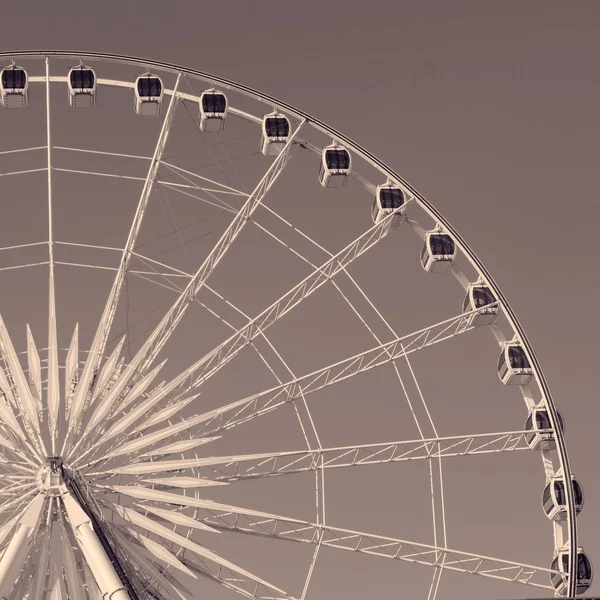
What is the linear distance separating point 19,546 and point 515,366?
544 inches

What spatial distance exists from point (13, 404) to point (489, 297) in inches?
474

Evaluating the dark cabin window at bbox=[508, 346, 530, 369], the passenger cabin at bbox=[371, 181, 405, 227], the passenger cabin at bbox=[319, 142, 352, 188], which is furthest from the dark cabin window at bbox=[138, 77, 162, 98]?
the dark cabin window at bbox=[508, 346, 530, 369]

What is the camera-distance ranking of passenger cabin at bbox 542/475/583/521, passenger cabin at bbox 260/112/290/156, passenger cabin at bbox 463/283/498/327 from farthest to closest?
passenger cabin at bbox 260/112/290/156 < passenger cabin at bbox 463/283/498/327 < passenger cabin at bbox 542/475/583/521

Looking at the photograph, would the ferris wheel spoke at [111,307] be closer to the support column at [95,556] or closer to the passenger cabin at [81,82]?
the passenger cabin at [81,82]

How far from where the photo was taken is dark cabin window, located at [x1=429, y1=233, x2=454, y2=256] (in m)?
39.7

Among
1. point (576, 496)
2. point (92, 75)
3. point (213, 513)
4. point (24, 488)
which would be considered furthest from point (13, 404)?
point (576, 496)

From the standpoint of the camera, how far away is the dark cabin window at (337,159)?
40.2 m

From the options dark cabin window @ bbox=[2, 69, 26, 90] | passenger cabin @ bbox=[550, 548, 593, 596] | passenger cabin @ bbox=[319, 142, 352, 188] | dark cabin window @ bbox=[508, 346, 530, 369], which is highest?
dark cabin window @ bbox=[2, 69, 26, 90]

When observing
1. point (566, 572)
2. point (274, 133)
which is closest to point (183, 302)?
point (274, 133)

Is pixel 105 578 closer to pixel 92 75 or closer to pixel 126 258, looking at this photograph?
pixel 126 258

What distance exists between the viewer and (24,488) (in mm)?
32844

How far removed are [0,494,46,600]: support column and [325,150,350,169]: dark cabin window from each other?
12225 mm

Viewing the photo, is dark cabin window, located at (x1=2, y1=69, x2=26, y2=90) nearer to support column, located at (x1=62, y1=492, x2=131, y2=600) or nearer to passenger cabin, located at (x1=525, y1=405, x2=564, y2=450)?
support column, located at (x1=62, y1=492, x2=131, y2=600)

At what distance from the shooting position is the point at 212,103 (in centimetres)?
4034
